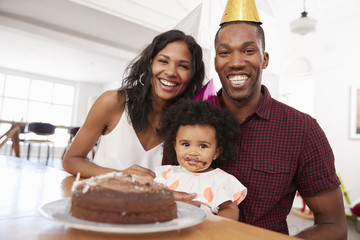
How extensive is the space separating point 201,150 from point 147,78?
768mm

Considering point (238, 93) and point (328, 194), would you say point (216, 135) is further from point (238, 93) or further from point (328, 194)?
point (328, 194)


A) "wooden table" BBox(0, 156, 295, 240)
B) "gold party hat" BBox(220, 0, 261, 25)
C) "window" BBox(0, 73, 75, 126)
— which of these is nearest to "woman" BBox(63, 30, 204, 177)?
"gold party hat" BBox(220, 0, 261, 25)

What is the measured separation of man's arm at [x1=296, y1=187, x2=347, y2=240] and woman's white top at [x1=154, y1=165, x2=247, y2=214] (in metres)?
0.35

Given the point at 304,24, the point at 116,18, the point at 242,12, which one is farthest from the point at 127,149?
the point at 304,24

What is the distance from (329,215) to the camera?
4.10 ft

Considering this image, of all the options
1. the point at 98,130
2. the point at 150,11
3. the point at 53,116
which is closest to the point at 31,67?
the point at 53,116

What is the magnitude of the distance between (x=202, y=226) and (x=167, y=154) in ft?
3.08

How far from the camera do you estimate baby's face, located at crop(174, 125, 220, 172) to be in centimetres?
131

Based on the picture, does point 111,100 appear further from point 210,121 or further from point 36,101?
point 36,101

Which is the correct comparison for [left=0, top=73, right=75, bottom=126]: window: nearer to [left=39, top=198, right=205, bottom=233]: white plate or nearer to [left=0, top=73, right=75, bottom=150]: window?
[left=0, top=73, right=75, bottom=150]: window

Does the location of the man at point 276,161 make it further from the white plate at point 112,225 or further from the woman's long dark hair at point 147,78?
the white plate at point 112,225

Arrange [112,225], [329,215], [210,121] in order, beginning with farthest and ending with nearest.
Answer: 1. [210,121]
2. [329,215]
3. [112,225]

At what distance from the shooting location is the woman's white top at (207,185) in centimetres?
119

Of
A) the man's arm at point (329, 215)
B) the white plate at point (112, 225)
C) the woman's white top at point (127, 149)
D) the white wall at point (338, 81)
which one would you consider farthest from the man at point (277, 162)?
the white wall at point (338, 81)
